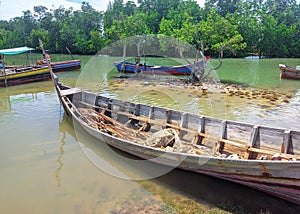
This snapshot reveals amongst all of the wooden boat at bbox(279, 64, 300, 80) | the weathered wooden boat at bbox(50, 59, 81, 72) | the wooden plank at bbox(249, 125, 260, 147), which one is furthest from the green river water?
the weathered wooden boat at bbox(50, 59, 81, 72)

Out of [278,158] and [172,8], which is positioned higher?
[172,8]

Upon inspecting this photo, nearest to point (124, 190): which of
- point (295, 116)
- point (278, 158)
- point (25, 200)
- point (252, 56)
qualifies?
point (25, 200)

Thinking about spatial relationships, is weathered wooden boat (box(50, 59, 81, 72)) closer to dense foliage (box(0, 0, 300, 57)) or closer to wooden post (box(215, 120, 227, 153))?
dense foliage (box(0, 0, 300, 57))

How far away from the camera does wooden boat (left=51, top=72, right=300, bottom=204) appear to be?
333cm

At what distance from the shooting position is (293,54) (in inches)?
1224

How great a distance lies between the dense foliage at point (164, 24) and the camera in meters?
29.7

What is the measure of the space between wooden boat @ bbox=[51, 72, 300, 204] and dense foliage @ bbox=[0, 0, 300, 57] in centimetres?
1563

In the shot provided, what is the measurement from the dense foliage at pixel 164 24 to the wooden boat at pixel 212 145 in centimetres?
1563

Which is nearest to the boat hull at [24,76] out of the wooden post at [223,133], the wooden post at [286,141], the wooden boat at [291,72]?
the wooden post at [223,133]

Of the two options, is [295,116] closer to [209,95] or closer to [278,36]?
[209,95]

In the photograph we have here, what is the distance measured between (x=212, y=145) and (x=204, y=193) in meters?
1.14

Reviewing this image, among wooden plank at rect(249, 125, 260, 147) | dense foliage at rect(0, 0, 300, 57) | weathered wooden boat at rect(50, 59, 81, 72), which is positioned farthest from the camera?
dense foliage at rect(0, 0, 300, 57)

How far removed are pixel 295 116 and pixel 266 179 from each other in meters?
5.33

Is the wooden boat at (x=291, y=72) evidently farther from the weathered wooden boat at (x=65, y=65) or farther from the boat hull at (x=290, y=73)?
the weathered wooden boat at (x=65, y=65)
